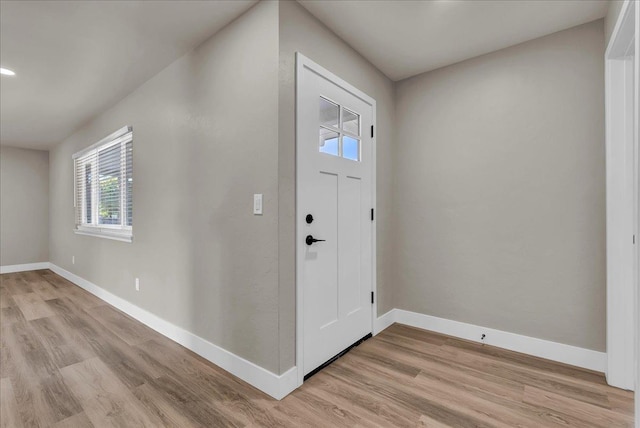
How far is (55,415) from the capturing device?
5.51 feet

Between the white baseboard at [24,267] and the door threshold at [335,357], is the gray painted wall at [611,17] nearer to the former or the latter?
the door threshold at [335,357]

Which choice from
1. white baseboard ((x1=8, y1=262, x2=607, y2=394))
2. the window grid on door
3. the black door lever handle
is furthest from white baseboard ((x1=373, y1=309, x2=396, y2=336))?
Result: the window grid on door

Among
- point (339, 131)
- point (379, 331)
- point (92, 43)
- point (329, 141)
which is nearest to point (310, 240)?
point (329, 141)

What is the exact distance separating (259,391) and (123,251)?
2.51 metres

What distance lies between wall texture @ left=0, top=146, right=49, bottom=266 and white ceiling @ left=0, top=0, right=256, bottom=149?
9.76ft

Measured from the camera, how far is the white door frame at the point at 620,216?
1.85 metres

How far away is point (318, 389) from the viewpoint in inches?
75.1

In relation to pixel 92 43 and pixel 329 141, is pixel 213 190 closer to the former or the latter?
pixel 329 141

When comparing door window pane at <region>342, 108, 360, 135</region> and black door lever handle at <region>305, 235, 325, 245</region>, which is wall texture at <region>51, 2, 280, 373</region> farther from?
door window pane at <region>342, 108, 360, 135</region>

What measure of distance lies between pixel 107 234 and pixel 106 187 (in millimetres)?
624

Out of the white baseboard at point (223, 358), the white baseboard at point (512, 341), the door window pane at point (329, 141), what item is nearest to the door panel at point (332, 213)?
the door window pane at point (329, 141)

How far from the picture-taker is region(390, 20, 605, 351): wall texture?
2150mm

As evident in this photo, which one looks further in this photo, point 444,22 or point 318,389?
point 444,22

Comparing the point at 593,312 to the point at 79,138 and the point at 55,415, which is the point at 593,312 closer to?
the point at 55,415
